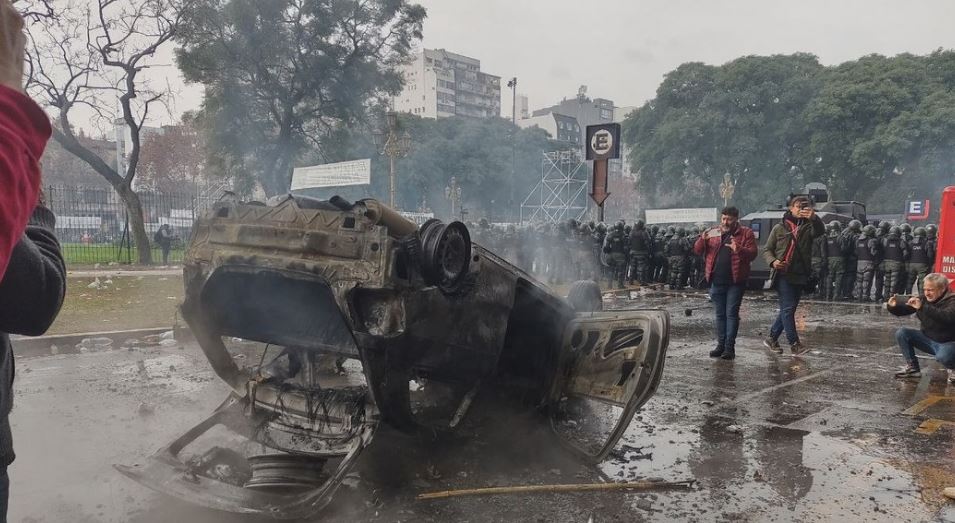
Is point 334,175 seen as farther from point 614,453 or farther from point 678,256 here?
point 614,453

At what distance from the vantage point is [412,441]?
429cm

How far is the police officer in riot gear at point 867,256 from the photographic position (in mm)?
13008

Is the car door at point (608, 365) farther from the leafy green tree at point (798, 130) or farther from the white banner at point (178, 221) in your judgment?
the leafy green tree at point (798, 130)

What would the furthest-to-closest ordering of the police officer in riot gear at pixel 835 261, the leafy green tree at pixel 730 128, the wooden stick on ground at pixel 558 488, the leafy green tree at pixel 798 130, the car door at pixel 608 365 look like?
the leafy green tree at pixel 730 128 → the leafy green tree at pixel 798 130 → the police officer in riot gear at pixel 835 261 → the car door at pixel 608 365 → the wooden stick on ground at pixel 558 488

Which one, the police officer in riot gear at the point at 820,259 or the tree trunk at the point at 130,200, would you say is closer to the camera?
the police officer in riot gear at the point at 820,259

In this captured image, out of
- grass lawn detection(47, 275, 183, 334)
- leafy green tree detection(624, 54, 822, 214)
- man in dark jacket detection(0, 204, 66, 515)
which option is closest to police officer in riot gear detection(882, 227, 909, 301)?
grass lawn detection(47, 275, 183, 334)

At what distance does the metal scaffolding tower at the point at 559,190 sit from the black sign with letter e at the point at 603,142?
105ft

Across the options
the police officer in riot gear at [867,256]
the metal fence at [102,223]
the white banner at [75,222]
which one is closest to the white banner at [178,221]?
the metal fence at [102,223]

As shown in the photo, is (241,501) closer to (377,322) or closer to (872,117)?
(377,322)

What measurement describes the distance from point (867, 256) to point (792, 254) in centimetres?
732

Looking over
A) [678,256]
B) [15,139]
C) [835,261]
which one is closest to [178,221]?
[678,256]

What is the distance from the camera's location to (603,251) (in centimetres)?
1619

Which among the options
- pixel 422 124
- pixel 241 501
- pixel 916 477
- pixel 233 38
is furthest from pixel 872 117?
pixel 241 501

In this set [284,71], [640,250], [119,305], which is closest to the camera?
[119,305]
